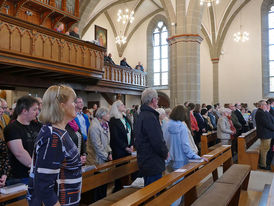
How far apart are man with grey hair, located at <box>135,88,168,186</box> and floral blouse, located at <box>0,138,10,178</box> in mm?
1449

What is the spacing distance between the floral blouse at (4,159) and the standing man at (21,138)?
0.12 meters

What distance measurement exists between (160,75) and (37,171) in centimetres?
1870

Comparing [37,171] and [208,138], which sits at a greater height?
[37,171]

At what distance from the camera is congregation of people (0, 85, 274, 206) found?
1.65m

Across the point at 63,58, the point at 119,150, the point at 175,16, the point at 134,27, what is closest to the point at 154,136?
the point at 119,150

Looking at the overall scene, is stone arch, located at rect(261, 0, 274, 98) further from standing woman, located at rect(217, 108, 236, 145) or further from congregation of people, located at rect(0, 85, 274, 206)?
congregation of people, located at rect(0, 85, 274, 206)

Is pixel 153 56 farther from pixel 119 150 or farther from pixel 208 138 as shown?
pixel 119 150

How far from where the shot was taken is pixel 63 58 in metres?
9.30

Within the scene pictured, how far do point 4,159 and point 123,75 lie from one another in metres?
12.9

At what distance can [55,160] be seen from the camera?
162cm

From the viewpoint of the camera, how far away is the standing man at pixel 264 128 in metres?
6.45

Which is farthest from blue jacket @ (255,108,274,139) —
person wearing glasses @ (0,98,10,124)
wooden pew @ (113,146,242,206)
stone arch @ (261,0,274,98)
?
stone arch @ (261,0,274,98)

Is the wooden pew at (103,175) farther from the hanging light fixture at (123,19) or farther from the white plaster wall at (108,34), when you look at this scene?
the white plaster wall at (108,34)

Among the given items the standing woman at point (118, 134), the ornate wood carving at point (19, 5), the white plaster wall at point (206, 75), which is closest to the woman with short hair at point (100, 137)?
the standing woman at point (118, 134)
